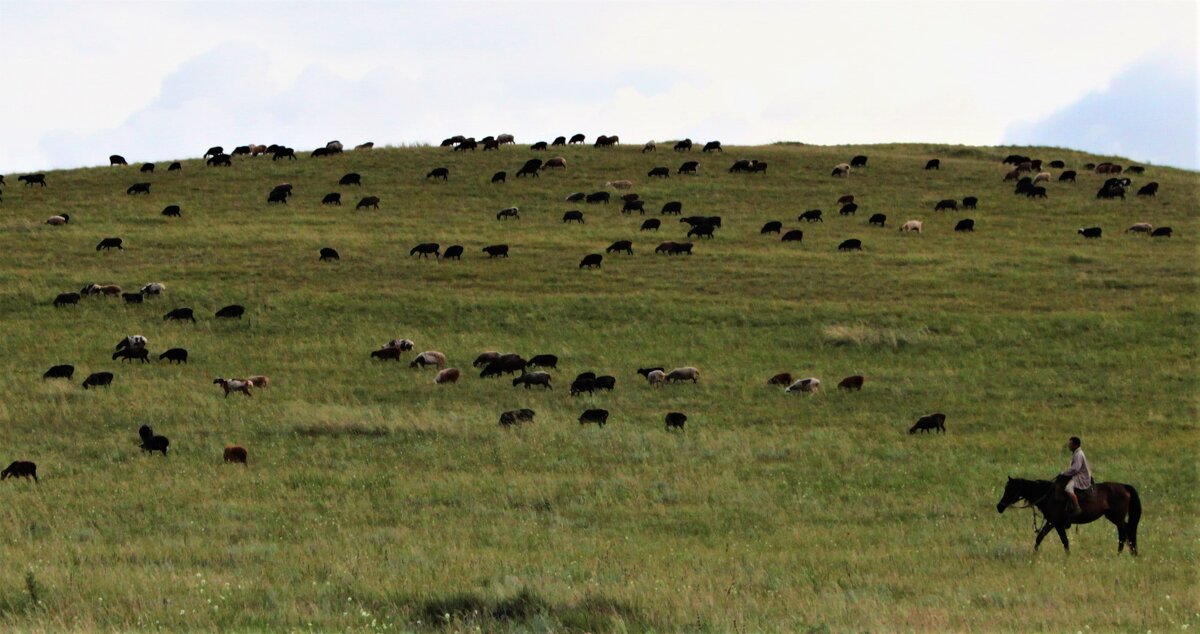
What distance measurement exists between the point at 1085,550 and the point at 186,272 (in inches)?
1418

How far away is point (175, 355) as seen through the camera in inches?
1389

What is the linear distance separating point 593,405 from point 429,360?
6.54 meters

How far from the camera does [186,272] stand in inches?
1784

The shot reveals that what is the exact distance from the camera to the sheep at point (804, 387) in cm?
3114

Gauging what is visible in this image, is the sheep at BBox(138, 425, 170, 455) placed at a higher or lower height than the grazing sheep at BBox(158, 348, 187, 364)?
lower

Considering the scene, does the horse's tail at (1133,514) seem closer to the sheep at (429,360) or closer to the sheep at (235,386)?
the sheep at (235,386)

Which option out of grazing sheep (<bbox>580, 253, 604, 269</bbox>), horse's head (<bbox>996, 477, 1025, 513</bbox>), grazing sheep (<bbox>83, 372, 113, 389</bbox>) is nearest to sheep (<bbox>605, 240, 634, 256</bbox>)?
grazing sheep (<bbox>580, 253, 604, 269</bbox>)

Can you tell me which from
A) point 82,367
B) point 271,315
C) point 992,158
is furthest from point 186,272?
point 992,158

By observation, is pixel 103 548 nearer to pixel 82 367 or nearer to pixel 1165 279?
pixel 82 367

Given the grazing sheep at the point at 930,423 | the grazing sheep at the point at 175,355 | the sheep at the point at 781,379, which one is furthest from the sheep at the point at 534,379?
the grazing sheep at the point at 175,355

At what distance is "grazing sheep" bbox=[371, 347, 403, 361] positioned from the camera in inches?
1391

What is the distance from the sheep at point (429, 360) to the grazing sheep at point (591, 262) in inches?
486

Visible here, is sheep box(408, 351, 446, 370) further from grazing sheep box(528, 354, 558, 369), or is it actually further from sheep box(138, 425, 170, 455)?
sheep box(138, 425, 170, 455)

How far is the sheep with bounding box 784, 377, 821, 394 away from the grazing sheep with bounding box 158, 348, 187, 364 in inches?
663
